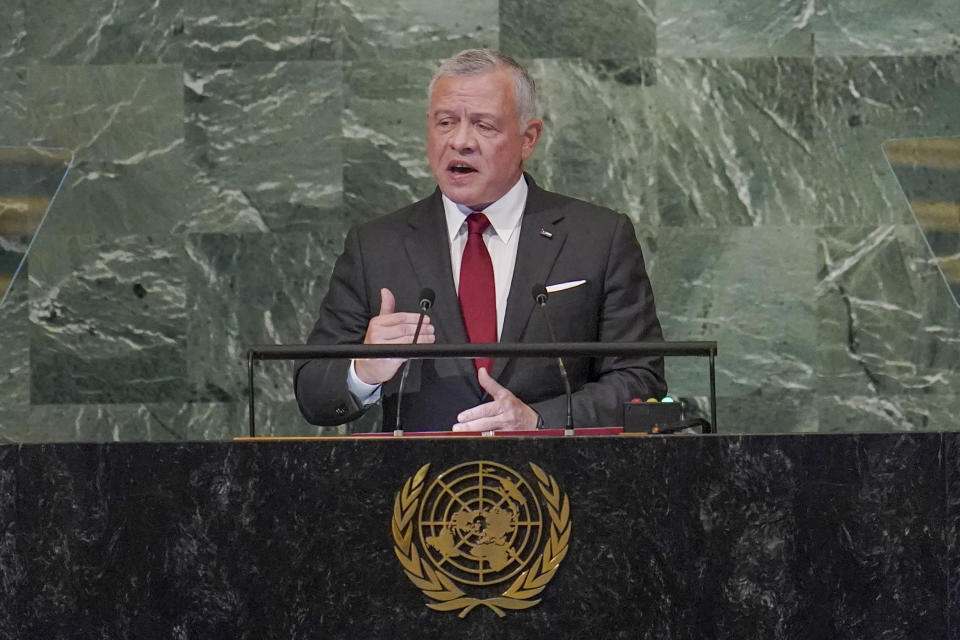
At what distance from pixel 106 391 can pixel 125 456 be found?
288cm

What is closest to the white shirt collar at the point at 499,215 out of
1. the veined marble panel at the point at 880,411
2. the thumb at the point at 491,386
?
the thumb at the point at 491,386

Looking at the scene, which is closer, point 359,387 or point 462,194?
point 359,387

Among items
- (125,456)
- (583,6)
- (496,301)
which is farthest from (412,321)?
(583,6)

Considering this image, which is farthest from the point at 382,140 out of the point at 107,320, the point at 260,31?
the point at 107,320

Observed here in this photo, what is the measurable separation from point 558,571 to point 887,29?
3471 millimetres

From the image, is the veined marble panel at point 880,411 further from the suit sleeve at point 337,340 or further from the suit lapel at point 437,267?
the suit sleeve at point 337,340

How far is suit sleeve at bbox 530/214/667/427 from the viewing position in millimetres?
3656

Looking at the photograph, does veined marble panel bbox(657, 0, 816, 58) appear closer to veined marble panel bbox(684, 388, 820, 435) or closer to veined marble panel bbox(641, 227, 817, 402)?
veined marble panel bbox(641, 227, 817, 402)

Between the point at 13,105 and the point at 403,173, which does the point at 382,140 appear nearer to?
the point at 403,173

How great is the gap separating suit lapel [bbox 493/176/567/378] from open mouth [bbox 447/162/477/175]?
0.20 metres

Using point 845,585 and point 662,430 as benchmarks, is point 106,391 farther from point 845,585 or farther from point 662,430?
point 845,585

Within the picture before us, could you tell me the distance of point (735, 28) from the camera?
5.49 m

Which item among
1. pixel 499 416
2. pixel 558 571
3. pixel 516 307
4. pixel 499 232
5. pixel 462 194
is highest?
pixel 462 194

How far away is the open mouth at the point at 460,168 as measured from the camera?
407 centimetres
